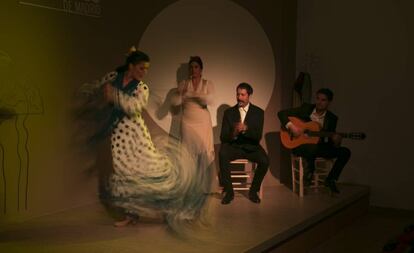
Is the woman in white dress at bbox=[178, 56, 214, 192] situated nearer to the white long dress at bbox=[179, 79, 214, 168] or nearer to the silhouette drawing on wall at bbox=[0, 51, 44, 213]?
the white long dress at bbox=[179, 79, 214, 168]

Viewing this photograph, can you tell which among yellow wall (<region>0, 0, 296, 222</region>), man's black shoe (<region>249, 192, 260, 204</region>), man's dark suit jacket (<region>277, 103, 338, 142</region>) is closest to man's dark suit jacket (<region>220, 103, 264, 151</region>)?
man's dark suit jacket (<region>277, 103, 338, 142</region>)

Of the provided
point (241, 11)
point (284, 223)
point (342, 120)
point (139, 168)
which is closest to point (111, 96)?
point (139, 168)

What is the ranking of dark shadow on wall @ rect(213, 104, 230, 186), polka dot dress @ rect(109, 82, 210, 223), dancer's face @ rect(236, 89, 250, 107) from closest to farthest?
1. polka dot dress @ rect(109, 82, 210, 223)
2. dancer's face @ rect(236, 89, 250, 107)
3. dark shadow on wall @ rect(213, 104, 230, 186)

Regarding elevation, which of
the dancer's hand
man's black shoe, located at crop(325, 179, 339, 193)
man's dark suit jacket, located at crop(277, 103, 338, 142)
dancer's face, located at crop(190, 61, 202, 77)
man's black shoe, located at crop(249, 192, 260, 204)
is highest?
dancer's face, located at crop(190, 61, 202, 77)

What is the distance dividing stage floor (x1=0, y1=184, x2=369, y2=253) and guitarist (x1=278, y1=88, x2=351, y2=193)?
467 mm

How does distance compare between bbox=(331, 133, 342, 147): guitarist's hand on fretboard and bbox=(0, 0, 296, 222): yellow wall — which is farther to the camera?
bbox=(331, 133, 342, 147): guitarist's hand on fretboard

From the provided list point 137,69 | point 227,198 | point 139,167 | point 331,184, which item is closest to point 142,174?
point 139,167

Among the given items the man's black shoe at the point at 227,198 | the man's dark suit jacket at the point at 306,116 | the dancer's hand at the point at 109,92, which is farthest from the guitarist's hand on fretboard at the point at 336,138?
the dancer's hand at the point at 109,92

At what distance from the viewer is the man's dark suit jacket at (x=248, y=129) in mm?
5676

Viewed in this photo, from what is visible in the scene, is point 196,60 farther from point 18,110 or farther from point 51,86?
point 18,110

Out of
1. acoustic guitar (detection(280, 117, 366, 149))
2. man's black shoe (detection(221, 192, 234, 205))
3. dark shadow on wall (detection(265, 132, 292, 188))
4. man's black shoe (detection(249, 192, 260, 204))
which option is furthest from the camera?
dark shadow on wall (detection(265, 132, 292, 188))

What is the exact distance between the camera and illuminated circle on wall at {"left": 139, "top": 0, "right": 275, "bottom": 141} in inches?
227

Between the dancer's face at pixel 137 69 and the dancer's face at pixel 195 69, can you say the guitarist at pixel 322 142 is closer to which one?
the dancer's face at pixel 195 69

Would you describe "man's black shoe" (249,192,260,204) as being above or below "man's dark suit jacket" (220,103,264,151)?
below
